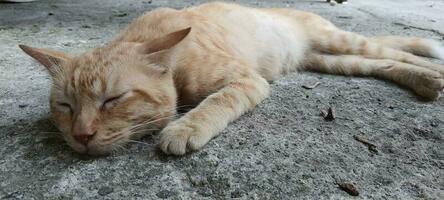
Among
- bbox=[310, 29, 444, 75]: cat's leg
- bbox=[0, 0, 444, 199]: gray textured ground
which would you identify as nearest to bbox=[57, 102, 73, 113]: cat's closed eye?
bbox=[0, 0, 444, 199]: gray textured ground

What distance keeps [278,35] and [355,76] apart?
605 millimetres

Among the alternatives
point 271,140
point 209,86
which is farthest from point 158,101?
point 271,140

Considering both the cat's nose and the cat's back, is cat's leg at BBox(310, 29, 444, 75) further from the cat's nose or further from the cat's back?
the cat's nose

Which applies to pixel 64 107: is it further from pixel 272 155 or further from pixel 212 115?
pixel 272 155

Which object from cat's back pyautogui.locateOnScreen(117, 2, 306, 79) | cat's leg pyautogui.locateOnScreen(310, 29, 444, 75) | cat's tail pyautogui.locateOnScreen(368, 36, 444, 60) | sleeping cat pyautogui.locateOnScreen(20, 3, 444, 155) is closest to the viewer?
sleeping cat pyautogui.locateOnScreen(20, 3, 444, 155)

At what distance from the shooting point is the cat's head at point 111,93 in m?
1.69

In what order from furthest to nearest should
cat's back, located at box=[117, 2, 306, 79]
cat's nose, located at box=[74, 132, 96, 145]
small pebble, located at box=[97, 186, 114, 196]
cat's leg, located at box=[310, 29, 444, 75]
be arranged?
cat's leg, located at box=[310, 29, 444, 75] < cat's back, located at box=[117, 2, 306, 79] < cat's nose, located at box=[74, 132, 96, 145] < small pebble, located at box=[97, 186, 114, 196]

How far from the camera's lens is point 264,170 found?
164 centimetres

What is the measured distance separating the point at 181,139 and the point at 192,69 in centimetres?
54

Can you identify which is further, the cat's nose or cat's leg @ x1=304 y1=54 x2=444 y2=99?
cat's leg @ x1=304 y1=54 x2=444 y2=99

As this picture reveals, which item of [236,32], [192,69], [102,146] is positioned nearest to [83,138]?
[102,146]

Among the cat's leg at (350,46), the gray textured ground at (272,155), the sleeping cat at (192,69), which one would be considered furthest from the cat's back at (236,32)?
the gray textured ground at (272,155)

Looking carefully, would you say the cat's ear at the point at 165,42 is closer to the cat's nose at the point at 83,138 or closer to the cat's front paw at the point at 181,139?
the cat's front paw at the point at 181,139

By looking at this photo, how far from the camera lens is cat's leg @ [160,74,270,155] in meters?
1.73
